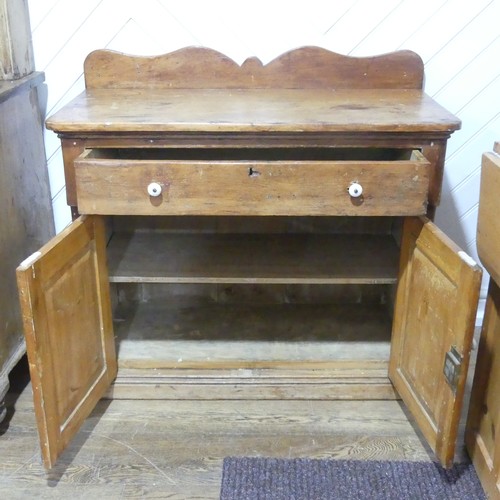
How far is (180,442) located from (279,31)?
1.04m

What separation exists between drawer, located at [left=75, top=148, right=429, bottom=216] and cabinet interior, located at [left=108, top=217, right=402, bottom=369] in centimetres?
27

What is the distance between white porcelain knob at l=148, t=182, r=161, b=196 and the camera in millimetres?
1214

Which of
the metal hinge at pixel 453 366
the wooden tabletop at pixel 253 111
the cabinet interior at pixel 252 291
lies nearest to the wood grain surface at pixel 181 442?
the cabinet interior at pixel 252 291

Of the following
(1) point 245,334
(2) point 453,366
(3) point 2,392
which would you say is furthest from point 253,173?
(3) point 2,392

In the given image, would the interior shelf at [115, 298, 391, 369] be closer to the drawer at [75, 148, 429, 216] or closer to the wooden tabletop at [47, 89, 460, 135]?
the drawer at [75, 148, 429, 216]

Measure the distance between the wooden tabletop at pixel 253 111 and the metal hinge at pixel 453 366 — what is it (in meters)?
0.44

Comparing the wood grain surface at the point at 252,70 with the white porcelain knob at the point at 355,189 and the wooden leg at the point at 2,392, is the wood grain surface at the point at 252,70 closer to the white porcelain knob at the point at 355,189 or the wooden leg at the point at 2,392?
the white porcelain knob at the point at 355,189

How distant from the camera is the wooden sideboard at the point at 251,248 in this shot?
1213mm

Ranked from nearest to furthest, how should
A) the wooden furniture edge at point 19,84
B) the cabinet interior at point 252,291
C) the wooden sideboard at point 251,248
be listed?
the wooden sideboard at point 251,248 → the wooden furniture edge at point 19,84 → the cabinet interior at point 252,291

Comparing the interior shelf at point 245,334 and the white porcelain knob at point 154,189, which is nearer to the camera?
the white porcelain knob at point 154,189

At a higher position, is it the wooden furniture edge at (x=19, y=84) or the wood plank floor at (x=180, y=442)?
the wooden furniture edge at (x=19, y=84)

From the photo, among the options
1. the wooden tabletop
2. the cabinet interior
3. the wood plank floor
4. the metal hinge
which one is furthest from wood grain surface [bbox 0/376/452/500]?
the wooden tabletop

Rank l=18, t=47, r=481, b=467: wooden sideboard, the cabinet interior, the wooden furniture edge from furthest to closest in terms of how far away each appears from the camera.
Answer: the cabinet interior < the wooden furniture edge < l=18, t=47, r=481, b=467: wooden sideboard

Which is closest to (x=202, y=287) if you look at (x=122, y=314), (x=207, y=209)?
(x=122, y=314)
